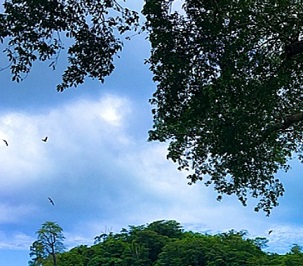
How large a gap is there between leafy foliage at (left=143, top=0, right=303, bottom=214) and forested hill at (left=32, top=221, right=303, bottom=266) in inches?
827

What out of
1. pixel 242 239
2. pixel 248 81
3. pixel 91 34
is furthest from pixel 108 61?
pixel 242 239

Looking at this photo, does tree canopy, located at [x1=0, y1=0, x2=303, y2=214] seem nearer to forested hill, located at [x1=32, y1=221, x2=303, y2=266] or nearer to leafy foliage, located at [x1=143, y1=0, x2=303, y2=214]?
leafy foliage, located at [x1=143, y1=0, x2=303, y2=214]

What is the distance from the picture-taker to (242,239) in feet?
95.9

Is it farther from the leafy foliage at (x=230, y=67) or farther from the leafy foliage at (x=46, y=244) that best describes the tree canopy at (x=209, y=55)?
the leafy foliage at (x=46, y=244)

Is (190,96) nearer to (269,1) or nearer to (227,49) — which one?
(227,49)

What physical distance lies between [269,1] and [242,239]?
24295 millimetres

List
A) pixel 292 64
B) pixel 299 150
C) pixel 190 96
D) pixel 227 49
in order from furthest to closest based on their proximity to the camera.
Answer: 1. pixel 299 150
2. pixel 292 64
3. pixel 190 96
4. pixel 227 49

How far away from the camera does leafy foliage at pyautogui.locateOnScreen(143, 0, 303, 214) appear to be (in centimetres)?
593

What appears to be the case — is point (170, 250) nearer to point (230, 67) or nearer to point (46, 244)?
point (46, 244)

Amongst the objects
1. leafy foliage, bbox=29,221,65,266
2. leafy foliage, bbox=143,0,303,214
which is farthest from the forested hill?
leafy foliage, bbox=143,0,303,214

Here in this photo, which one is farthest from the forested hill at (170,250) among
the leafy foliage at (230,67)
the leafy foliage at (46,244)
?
the leafy foliage at (230,67)

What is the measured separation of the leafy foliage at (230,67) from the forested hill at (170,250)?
20998 millimetres

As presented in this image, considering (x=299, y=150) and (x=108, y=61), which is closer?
(x=108, y=61)

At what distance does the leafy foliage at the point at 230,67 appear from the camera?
593cm
